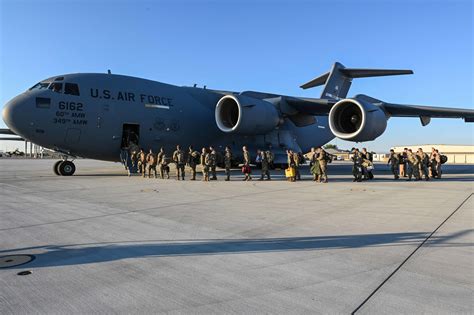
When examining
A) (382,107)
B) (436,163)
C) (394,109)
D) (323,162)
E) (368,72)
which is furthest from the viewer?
(368,72)

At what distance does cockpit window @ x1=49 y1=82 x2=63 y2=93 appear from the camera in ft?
41.7

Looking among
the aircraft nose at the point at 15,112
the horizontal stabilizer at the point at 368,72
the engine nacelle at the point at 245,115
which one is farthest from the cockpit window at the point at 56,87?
the horizontal stabilizer at the point at 368,72

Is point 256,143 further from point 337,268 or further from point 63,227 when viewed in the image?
point 337,268

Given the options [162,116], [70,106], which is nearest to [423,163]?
[162,116]

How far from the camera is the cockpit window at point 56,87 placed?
12.7 m

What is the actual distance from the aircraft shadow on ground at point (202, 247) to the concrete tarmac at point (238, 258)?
0.01 meters

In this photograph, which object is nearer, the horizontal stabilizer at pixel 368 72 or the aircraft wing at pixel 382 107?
the aircraft wing at pixel 382 107

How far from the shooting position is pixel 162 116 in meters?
15.1

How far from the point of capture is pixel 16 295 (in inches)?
110

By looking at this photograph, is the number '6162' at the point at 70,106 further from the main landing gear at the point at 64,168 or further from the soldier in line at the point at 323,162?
the soldier in line at the point at 323,162

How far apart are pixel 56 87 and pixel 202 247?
11021 mm

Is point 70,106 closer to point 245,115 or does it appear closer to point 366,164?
point 245,115

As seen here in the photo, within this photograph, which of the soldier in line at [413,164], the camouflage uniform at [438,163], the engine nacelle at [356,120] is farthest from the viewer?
the camouflage uniform at [438,163]

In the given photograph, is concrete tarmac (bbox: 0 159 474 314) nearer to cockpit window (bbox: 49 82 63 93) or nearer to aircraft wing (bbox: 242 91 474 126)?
cockpit window (bbox: 49 82 63 93)
